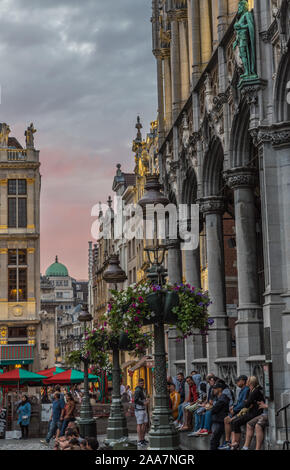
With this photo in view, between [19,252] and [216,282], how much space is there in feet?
125

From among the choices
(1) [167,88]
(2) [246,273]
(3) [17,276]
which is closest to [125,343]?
(2) [246,273]

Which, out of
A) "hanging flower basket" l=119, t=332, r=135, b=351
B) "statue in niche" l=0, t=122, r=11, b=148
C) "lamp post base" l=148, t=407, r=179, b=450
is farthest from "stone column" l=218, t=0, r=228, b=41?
"statue in niche" l=0, t=122, r=11, b=148

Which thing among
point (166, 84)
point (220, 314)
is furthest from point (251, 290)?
point (166, 84)

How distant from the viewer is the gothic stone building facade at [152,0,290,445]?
18406mm

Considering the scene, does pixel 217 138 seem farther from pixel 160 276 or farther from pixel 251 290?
pixel 160 276

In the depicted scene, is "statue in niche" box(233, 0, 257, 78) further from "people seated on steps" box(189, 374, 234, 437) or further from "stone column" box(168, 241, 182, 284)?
"stone column" box(168, 241, 182, 284)

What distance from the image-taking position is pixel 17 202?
63.2 meters

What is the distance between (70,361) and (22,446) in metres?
5.75

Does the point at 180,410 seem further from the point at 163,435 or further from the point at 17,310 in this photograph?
the point at 17,310

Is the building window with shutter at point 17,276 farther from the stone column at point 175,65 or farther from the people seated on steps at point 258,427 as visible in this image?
the people seated on steps at point 258,427

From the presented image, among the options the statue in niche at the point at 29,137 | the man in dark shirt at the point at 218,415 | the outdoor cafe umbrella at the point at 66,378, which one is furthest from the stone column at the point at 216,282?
the statue in niche at the point at 29,137

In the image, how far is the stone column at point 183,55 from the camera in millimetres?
31594

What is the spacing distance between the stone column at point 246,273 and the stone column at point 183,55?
968 centimetres

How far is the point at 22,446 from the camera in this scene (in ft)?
82.6
